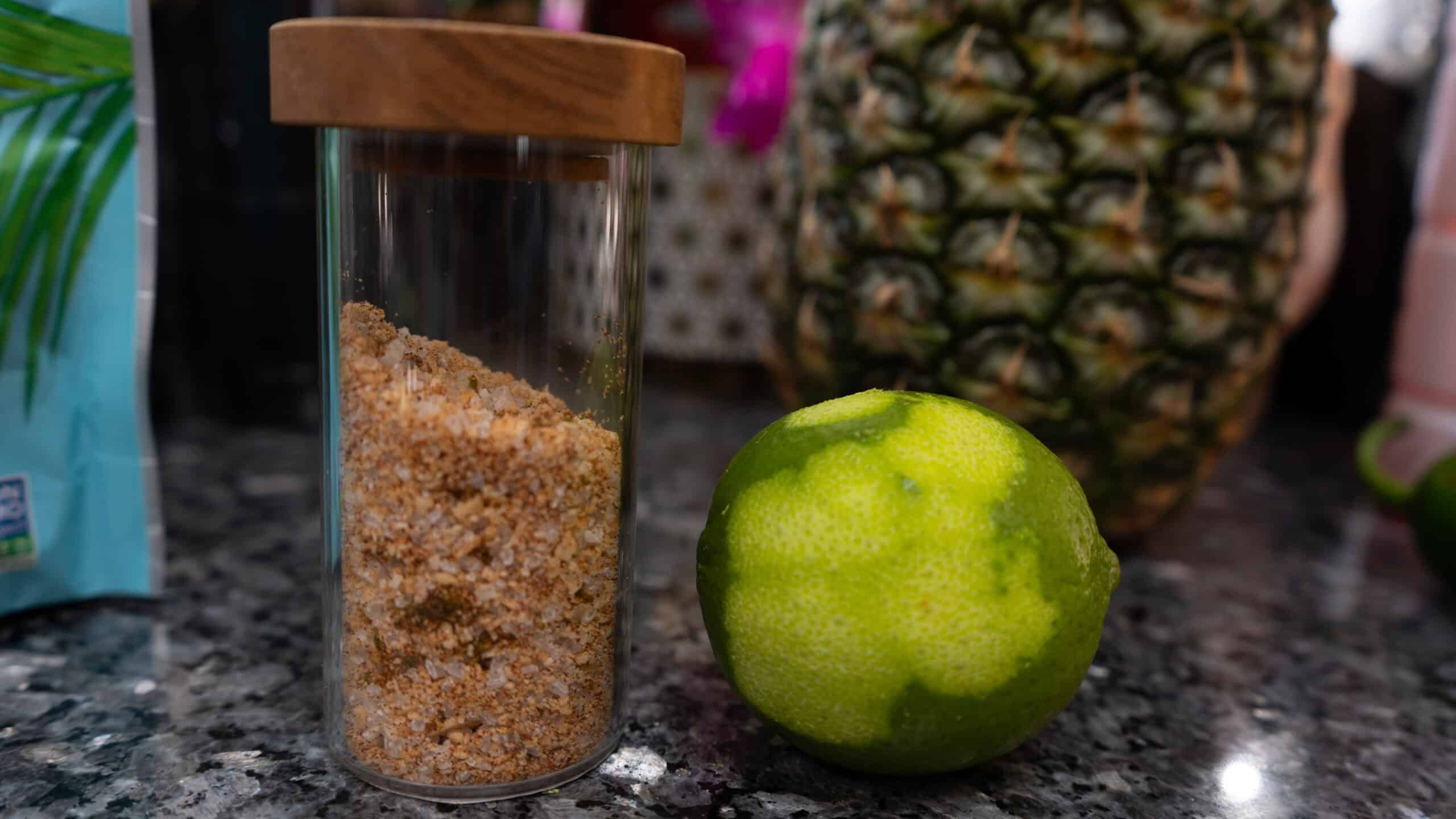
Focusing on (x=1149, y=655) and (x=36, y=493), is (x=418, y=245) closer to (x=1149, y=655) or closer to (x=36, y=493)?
(x=36, y=493)

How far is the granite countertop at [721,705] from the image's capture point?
397 millimetres

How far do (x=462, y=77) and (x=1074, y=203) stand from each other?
366mm

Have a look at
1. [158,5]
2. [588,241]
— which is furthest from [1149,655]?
[158,5]

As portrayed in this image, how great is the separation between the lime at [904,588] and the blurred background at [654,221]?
485mm

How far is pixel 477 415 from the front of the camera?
375 mm

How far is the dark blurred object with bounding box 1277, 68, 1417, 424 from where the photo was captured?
1024 millimetres

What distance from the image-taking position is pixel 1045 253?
591 millimetres

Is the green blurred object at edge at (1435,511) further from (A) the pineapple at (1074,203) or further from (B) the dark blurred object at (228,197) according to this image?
(B) the dark blurred object at (228,197)

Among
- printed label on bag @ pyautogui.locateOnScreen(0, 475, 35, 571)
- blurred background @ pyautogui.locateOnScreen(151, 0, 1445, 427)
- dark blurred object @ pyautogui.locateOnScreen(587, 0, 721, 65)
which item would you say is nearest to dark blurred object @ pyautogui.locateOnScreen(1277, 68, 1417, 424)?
blurred background @ pyautogui.locateOnScreen(151, 0, 1445, 427)

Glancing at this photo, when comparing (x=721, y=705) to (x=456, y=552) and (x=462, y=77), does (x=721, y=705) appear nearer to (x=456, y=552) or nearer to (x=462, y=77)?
(x=456, y=552)

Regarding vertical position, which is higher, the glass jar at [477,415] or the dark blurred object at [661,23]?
the dark blurred object at [661,23]

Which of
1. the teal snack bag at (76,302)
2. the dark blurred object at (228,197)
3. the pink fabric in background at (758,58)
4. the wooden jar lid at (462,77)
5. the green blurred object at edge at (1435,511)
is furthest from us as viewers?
the pink fabric in background at (758,58)

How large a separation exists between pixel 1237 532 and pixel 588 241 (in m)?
0.59

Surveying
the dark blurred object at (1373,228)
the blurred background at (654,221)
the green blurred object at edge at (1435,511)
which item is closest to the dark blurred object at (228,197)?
the blurred background at (654,221)
